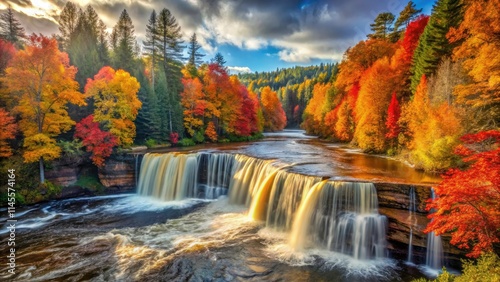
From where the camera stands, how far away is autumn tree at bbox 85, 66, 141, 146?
21859mm

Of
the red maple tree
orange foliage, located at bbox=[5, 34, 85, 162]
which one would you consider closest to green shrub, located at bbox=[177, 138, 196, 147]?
the red maple tree

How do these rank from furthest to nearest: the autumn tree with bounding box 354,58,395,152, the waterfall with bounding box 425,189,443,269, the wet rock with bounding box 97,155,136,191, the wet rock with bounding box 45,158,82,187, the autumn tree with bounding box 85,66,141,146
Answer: the autumn tree with bounding box 354,58,395,152, the autumn tree with bounding box 85,66,141,146, the wet rock with bounding box 97,155,136,191, the wet rock with bounding box 45,158,82,187, the waterfall with bounding box 425,189,443,269

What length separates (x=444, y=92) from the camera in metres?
16.9

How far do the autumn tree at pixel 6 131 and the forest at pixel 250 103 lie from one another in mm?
69

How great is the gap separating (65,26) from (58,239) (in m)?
37.6

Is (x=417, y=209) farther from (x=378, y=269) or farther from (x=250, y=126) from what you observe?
(x=250, y=126)

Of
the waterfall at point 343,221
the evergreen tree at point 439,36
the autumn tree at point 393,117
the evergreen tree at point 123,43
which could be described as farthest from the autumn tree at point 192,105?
the evergreen tree at point 439,36

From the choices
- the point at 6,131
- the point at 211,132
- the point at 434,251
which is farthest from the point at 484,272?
the point at 211,132

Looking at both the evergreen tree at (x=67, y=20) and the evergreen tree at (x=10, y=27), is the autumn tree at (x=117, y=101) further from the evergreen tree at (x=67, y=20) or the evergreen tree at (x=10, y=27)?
the evergreen tree at (x=10, y=27)

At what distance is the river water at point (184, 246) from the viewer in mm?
9445

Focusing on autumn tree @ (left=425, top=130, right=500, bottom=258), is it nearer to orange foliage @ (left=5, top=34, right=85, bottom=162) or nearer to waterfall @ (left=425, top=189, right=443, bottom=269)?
waterfall @ (left=425, top=189, right=443, bottom=269)

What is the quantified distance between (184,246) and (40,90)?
1512 cm

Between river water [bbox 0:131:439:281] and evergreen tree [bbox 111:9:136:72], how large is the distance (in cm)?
2214

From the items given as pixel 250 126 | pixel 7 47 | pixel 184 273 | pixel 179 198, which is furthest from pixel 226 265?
pixel 250 126
